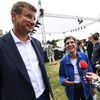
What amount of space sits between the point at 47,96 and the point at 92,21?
101 feet

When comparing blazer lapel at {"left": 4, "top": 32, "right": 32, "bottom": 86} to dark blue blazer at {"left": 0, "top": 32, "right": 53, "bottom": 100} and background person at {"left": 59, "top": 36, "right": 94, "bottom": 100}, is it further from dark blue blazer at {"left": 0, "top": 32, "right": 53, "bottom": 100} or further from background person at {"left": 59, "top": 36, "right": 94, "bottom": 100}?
background person at {"left": 59, "top": 36, "right": 94, "bottom": 100}

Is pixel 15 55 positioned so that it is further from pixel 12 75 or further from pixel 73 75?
pixel 73 75

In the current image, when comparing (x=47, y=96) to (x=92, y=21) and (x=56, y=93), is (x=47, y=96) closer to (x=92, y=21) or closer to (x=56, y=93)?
(x=56, y=93)

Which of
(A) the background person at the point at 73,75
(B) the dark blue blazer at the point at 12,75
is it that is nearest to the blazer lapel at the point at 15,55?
(B) the dark blue blazer at the point at 12,75

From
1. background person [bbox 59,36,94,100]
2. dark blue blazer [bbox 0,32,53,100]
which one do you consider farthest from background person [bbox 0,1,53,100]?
background person [bbox 59,36,94,100]

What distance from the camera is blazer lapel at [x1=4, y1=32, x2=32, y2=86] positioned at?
11.5ft

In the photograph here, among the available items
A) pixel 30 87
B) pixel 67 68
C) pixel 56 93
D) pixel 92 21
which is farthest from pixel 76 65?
pixel 92 21

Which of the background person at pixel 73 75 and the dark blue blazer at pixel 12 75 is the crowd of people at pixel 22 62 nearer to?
the dark blue blazer at pixel 12 75

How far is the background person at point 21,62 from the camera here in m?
3.47

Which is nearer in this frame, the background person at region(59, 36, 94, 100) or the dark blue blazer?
the dark blue blazer

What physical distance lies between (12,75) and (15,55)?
0.24 metres

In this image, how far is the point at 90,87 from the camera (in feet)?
16.5

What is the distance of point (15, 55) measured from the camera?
3.56 metres

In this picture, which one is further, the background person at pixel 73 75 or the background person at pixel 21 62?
the background person at pixel 73 75
